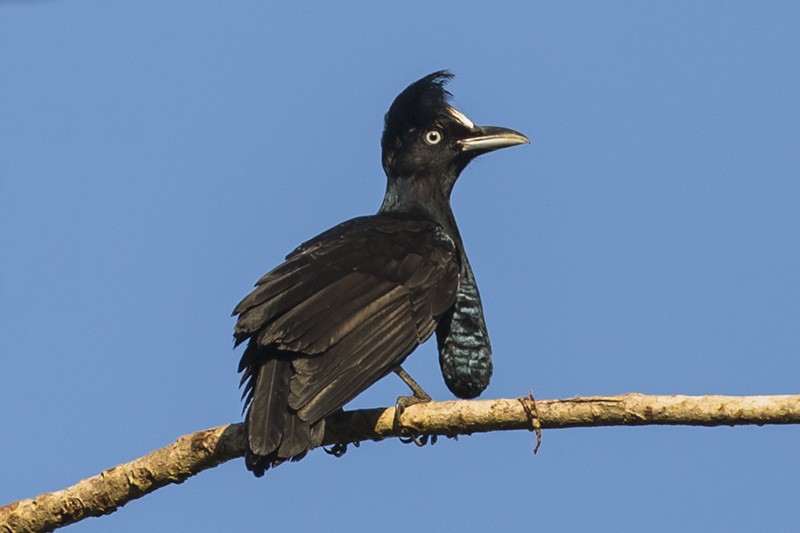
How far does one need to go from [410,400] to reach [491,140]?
→ 2.58 meters

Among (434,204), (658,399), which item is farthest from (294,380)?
(434,204)

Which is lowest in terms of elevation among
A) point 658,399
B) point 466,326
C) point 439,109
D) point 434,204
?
point 658,399

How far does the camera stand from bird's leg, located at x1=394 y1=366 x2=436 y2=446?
4.94m

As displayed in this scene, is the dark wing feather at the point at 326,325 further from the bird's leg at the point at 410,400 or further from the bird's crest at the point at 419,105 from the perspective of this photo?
the bird's crest at the point at 419,105

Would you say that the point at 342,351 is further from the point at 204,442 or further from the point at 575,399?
the point at 575,399

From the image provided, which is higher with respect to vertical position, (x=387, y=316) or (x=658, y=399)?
(x=387, y=316)

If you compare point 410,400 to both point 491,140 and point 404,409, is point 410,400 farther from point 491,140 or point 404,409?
point 491,140

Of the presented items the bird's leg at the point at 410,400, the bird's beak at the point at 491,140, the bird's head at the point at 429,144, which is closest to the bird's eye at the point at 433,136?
the bird's head at the point at 429,144

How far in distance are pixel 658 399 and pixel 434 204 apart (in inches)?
128

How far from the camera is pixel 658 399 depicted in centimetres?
416

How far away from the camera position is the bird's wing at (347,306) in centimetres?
511

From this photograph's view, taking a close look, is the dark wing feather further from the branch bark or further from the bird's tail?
the branch bark

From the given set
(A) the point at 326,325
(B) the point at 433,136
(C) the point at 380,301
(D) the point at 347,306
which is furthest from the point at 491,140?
(A) the point at 326,325

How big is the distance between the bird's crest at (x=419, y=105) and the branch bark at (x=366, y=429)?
247 cm
